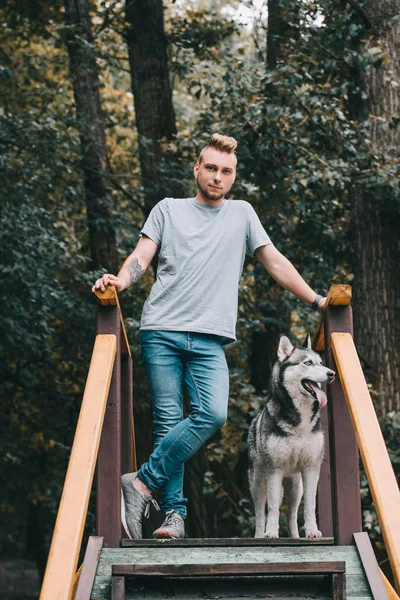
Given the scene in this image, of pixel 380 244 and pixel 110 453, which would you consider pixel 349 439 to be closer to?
pixel 110 453

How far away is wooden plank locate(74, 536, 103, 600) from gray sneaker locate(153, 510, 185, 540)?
0.59 meters

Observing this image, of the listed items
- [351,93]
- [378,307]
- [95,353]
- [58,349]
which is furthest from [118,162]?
[95,353]

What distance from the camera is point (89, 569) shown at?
4254mm

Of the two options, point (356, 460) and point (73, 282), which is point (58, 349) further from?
point (356, 460)

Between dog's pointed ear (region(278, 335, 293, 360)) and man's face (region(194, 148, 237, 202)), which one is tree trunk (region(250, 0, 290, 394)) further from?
man's face (region(194, 148, 237, 202))

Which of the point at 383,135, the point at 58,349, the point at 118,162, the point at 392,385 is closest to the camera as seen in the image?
the point at 392,385

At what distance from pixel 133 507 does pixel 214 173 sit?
5.94ft

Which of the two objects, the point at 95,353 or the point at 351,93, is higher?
the point at 351,93

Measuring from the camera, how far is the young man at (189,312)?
17.1ft

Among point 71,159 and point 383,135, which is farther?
point 71,159

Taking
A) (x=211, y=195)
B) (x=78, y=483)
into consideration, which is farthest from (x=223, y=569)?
(x=211, y=195)

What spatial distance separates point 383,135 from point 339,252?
1446 millimetres

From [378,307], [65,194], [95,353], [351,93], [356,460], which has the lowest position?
[356,460]

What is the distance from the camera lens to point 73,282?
1367cm
